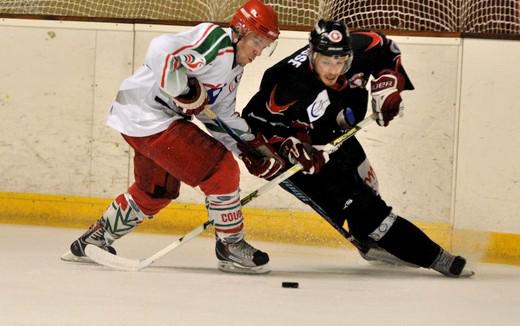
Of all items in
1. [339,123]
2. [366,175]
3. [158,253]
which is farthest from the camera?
[366,175]

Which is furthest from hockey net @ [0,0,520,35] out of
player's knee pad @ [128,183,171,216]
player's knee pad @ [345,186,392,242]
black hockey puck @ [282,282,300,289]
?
black hockey puck @ [282,282,300,289]

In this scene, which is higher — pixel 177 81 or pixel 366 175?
pixel 177 81

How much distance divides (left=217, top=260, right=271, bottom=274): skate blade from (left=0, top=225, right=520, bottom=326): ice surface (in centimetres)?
3

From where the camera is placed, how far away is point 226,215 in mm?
3928

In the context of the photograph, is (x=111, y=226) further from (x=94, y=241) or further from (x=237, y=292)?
(x=237, y=292)

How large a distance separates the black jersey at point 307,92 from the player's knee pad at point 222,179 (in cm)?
26

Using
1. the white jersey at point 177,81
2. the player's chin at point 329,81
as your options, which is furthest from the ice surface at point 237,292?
the player's chin at point 329,81

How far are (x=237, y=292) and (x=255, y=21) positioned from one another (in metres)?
0.92

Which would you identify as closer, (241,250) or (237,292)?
(237,292)

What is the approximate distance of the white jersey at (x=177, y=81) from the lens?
3.67 meters

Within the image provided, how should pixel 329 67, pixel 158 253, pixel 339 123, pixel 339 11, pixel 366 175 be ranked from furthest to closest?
pixel 339 11
pixel 366 175
pixel 339 123
pixel 158 253
pixel 329 67

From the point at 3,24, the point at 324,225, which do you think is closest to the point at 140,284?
the point at 324,225

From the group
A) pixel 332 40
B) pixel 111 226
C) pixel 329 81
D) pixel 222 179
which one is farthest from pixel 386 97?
pixel 111 226

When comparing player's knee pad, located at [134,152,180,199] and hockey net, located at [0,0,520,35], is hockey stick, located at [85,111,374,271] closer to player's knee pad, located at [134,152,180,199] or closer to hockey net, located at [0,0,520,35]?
player's knee pad, located at [134,152,180,199]
